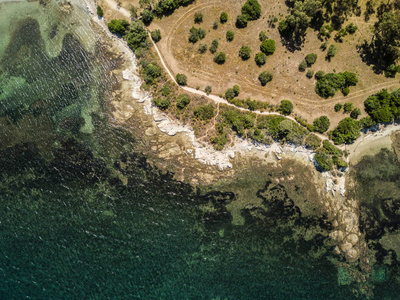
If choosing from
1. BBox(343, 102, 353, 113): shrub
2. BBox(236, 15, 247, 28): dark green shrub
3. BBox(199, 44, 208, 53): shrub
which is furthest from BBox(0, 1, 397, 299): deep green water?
BBox(236, 15, 247, 28): dark green shrub

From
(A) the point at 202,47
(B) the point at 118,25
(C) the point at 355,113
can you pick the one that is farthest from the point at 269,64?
(B) the point at 118,25

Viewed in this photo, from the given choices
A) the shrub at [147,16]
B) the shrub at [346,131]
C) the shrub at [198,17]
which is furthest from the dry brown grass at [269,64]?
the shrub at [147,16]

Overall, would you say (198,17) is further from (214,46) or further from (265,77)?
(265,77)

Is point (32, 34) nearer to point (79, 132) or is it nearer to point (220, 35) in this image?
point (79, 132)

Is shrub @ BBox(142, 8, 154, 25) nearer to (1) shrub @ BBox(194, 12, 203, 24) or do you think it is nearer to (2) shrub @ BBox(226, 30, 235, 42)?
(1) shrub @ BBox(194, 12, 203, 24)

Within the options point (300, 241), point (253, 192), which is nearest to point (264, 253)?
point (300, 241)

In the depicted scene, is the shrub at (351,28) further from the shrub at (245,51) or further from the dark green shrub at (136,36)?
the dark green shrub at (136,36)

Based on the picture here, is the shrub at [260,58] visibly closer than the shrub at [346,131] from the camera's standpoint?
No
